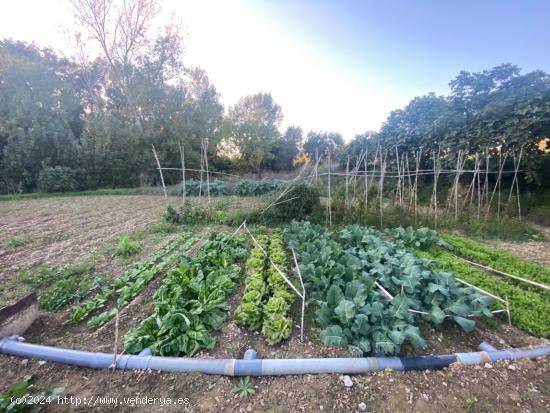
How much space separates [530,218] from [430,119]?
5439mm

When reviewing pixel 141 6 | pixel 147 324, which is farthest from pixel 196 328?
pixel 141 6

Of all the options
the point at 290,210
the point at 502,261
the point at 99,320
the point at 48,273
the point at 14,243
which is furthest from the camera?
the point at 290,210

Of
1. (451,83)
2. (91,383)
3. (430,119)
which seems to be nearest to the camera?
(91,383)

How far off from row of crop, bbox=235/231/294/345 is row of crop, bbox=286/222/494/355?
0.32 meters

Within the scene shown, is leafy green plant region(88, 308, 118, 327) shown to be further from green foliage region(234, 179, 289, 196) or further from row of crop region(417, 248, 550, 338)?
green foliage region(234, 179, 289, 196)

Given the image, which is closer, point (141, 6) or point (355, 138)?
point (355, 138)

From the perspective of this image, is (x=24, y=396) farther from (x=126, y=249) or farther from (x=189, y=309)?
(x=126, y=249)

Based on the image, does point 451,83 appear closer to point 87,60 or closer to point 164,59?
point 164,59

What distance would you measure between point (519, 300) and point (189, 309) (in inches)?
145

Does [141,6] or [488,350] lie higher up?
[141,6]

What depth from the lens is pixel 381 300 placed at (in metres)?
2.32

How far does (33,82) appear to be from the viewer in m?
12.3

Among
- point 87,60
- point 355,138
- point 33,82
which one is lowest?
point 355,138

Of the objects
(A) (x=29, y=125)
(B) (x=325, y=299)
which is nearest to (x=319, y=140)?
(A) (x=29, y=125)
